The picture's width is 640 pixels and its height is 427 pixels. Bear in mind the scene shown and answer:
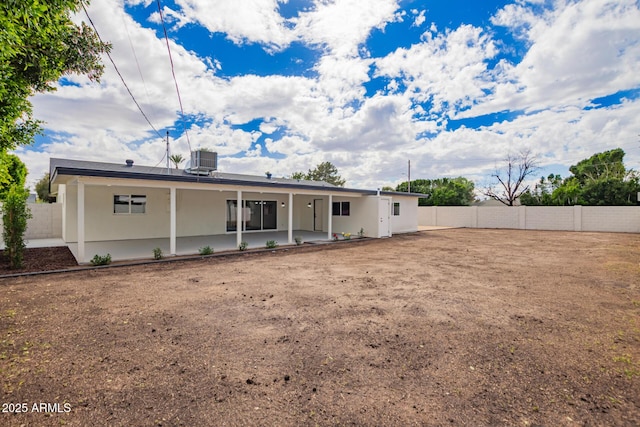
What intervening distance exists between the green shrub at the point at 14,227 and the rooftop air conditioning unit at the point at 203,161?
616cm

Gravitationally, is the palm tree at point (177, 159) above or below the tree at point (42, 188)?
above

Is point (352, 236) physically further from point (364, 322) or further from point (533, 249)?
point (364, 322)

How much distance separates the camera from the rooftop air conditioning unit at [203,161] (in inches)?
505

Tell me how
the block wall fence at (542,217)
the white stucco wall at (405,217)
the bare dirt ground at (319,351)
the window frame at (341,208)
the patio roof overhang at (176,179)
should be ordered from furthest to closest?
the block wall fence at (542,217) → the white stucco wall at (405,217) → the window frame at (341,208) → the patio roof overhang at (176,179) → the bare dirt ground at (319,351)

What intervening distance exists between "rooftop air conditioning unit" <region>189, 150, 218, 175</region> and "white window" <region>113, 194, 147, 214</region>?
2.42 metres

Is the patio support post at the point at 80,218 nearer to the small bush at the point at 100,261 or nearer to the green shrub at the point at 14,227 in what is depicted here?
the small bush at the point at 100,261

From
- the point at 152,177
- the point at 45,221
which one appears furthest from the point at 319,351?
the point at 45,221

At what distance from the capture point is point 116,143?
1485 cm

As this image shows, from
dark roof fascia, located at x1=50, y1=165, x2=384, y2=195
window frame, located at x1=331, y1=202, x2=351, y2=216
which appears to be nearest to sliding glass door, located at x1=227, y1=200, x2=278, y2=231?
window frame, located at x1=331, y1=202, x2=351, y2=216

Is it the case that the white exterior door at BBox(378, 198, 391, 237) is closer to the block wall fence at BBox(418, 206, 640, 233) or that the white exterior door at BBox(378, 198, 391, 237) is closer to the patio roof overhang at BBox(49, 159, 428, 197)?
the patio roof overhang at BBox(49, 159, 428, 197)

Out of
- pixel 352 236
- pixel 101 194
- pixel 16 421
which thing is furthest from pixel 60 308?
pixel 352 236

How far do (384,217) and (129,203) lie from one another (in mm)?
11219

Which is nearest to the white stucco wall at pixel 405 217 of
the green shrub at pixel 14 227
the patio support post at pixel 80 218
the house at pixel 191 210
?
the house at pixel 191 210

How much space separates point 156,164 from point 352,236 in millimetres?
11764
